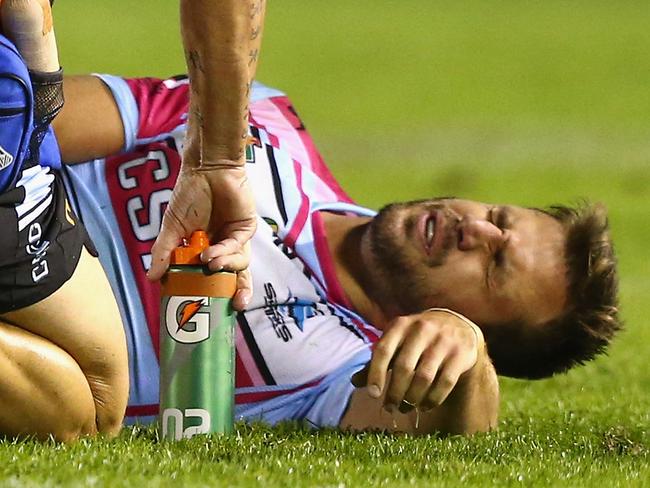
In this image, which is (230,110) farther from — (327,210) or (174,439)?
(327,210)

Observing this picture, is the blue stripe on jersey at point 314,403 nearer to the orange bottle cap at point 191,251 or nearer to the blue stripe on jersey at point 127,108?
the orange bottle cap at point 191,251

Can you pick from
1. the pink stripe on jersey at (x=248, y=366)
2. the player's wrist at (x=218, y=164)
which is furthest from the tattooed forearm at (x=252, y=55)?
the pink stripe on jersey at (x=248, y=366)

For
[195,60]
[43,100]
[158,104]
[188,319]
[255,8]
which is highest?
[255,8]

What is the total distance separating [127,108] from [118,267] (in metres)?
0.75

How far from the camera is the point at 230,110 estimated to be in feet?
14.0

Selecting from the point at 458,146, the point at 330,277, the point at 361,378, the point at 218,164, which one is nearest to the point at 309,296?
the point at 330,277

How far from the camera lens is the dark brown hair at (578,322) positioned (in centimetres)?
584

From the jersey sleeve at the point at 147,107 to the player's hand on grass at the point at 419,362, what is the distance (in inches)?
62.0

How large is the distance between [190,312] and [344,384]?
867 mm

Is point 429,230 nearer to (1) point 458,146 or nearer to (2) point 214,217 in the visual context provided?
(2) point 214,217

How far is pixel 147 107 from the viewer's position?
19.0 ft

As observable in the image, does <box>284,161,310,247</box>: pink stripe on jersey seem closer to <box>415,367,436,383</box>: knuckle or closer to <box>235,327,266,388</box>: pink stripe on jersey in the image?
<box>235,327,266,388</box>: pink stripe on jersey

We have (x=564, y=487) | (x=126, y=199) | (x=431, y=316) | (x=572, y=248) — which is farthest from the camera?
(x=572, y=248)

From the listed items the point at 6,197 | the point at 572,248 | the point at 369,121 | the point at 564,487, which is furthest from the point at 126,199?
the point at 369,121
